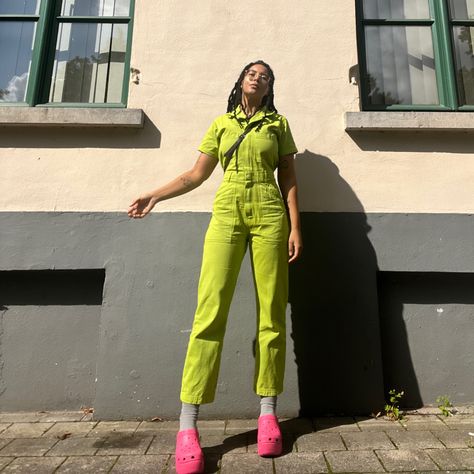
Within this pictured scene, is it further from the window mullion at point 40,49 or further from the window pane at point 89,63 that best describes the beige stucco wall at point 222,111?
the window mullion at point 40,49

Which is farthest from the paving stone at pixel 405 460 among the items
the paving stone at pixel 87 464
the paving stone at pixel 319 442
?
the paving stone at pixel 87 464

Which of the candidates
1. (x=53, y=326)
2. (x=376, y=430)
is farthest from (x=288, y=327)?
(x=53, y=326)

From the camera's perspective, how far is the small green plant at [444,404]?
2.83 m

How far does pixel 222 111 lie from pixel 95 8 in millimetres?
1714

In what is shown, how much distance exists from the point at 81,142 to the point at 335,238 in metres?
2.24

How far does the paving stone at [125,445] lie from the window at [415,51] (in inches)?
128

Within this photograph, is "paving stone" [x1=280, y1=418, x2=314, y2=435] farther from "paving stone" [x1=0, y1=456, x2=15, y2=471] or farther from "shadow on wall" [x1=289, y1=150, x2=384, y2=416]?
"paving stone" [x1=0, y1=456, x2=15, y2=471]

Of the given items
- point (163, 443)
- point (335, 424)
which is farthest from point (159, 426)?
point (335, 424)

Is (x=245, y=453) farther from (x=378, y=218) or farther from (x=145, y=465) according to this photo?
(x=378, y=218)

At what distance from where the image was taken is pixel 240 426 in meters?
2.64

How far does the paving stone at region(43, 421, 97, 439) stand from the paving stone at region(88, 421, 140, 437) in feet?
0.16

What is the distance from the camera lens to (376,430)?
2533mm

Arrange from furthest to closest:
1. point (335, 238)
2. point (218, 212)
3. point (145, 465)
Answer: point (335, 238) → point (218, 212) → point (145, 465)

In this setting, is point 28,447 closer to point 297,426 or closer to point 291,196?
point 297,426
